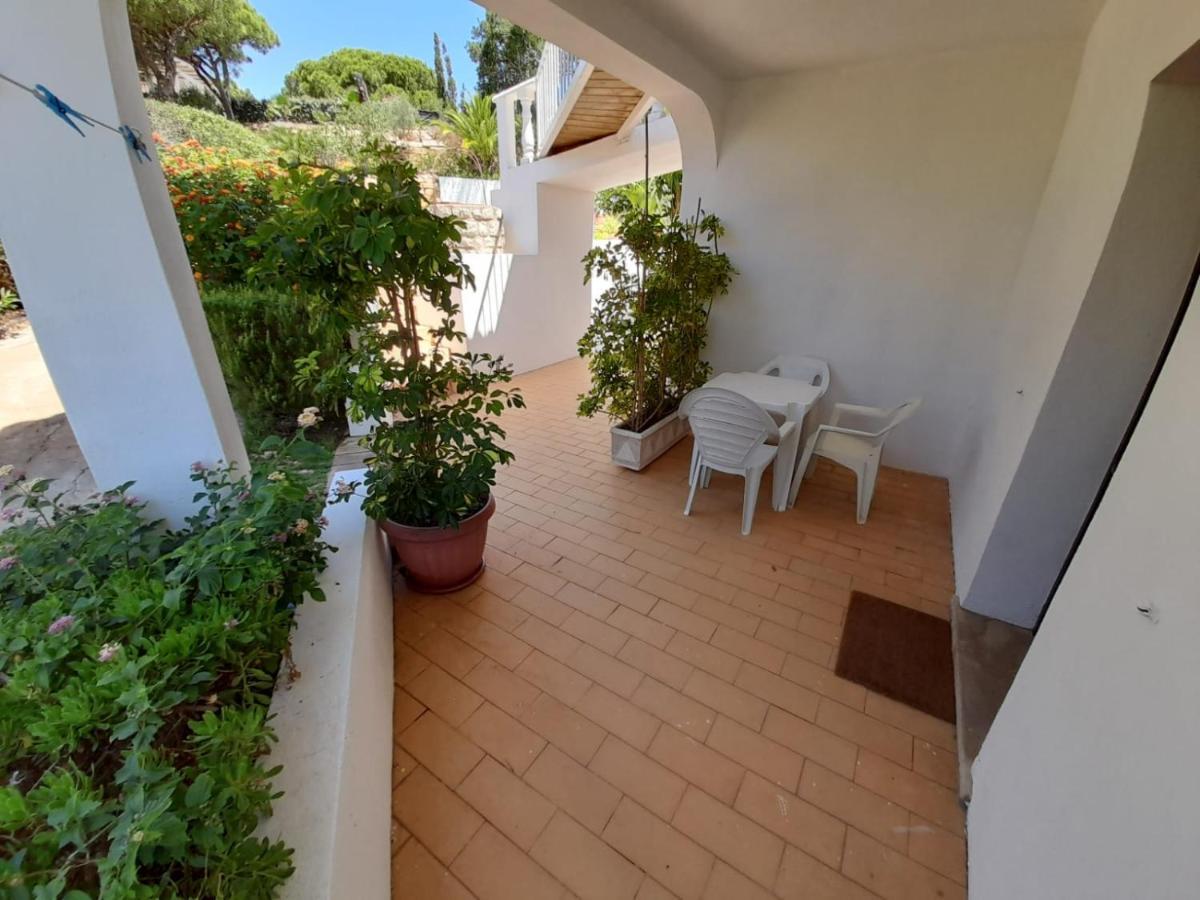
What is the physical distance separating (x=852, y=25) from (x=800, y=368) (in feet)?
6.60

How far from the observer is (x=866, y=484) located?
2920 millimetres

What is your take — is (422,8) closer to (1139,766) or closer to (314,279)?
(314,279)

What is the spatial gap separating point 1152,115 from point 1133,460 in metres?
1.24

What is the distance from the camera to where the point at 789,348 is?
3.82 meters

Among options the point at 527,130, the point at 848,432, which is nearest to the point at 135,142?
the point at 848,432

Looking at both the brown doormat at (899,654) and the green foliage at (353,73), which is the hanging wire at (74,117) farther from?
the green foliage at (353,73)

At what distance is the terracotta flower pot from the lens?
2072 mm

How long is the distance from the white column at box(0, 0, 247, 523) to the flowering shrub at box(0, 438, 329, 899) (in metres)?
0.15

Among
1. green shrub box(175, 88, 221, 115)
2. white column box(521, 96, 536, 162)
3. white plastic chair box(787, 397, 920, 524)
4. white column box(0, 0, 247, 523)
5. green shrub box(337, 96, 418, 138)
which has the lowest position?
white plastic chair box(787, 397, 920, 524)

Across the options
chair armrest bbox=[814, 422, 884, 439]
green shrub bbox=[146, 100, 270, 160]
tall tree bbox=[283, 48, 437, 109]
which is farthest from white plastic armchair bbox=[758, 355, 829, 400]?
tall tree bbox=[283, 48, 437, 109]

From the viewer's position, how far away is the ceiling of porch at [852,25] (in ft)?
7.71

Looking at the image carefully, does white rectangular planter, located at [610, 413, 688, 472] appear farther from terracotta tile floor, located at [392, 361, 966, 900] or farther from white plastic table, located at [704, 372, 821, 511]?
terracotta tile floor, located at [392, 361, 966, 900]

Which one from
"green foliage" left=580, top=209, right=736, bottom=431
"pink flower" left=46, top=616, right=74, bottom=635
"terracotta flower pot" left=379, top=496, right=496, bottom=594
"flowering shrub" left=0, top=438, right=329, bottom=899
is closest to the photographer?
"flowering shrub" left=0, top=438, right=329, bottom=899

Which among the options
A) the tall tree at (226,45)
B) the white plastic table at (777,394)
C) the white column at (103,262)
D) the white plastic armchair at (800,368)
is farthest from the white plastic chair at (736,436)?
the tall tree at (226,45)
